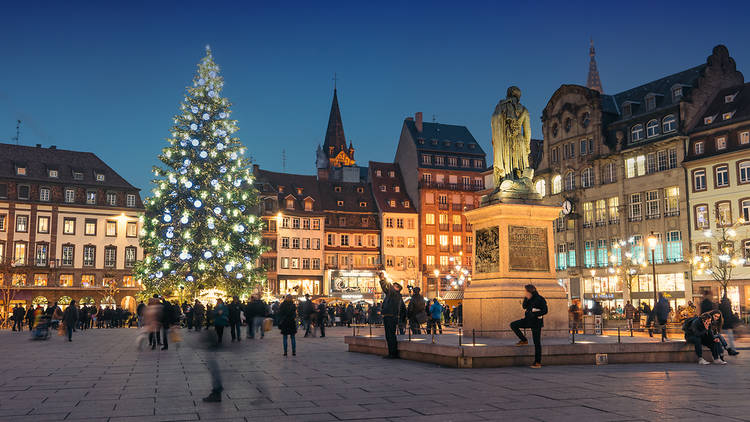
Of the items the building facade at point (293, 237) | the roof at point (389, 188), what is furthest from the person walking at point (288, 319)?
the roof at point (389, 188)

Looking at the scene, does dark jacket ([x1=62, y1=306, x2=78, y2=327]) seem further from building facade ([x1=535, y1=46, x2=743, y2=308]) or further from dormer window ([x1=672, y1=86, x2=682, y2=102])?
dormer window ([x1=672, y1=86, x2=682, y2=102])

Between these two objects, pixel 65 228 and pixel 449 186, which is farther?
pixel 449 186

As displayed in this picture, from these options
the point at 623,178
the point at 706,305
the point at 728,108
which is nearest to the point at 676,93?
the point at 728,108

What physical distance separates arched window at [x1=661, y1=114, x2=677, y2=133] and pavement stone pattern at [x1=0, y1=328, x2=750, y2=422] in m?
43.7

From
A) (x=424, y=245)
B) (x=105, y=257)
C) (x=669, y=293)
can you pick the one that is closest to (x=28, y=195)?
(x=105, y=257)

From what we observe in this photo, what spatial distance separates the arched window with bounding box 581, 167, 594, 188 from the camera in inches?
2427

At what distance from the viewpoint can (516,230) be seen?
15.8 m

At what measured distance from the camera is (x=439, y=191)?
279 feet

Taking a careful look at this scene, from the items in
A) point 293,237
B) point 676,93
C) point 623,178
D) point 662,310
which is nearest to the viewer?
point 662,310

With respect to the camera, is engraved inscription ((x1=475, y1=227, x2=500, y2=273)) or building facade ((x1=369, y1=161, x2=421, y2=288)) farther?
building facade ((x1=369, y1=161, x2=421, y2=288))

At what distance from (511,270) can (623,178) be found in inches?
1825

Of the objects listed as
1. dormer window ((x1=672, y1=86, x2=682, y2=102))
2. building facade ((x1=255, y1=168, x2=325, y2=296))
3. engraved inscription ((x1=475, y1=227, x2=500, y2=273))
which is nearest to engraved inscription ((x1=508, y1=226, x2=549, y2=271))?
engraved inscription ((x1=475, y1=227, x2=500, y2=273))

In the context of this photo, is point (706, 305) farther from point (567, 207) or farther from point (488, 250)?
point (567, 207)

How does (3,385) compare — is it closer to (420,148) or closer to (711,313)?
(711,313)
